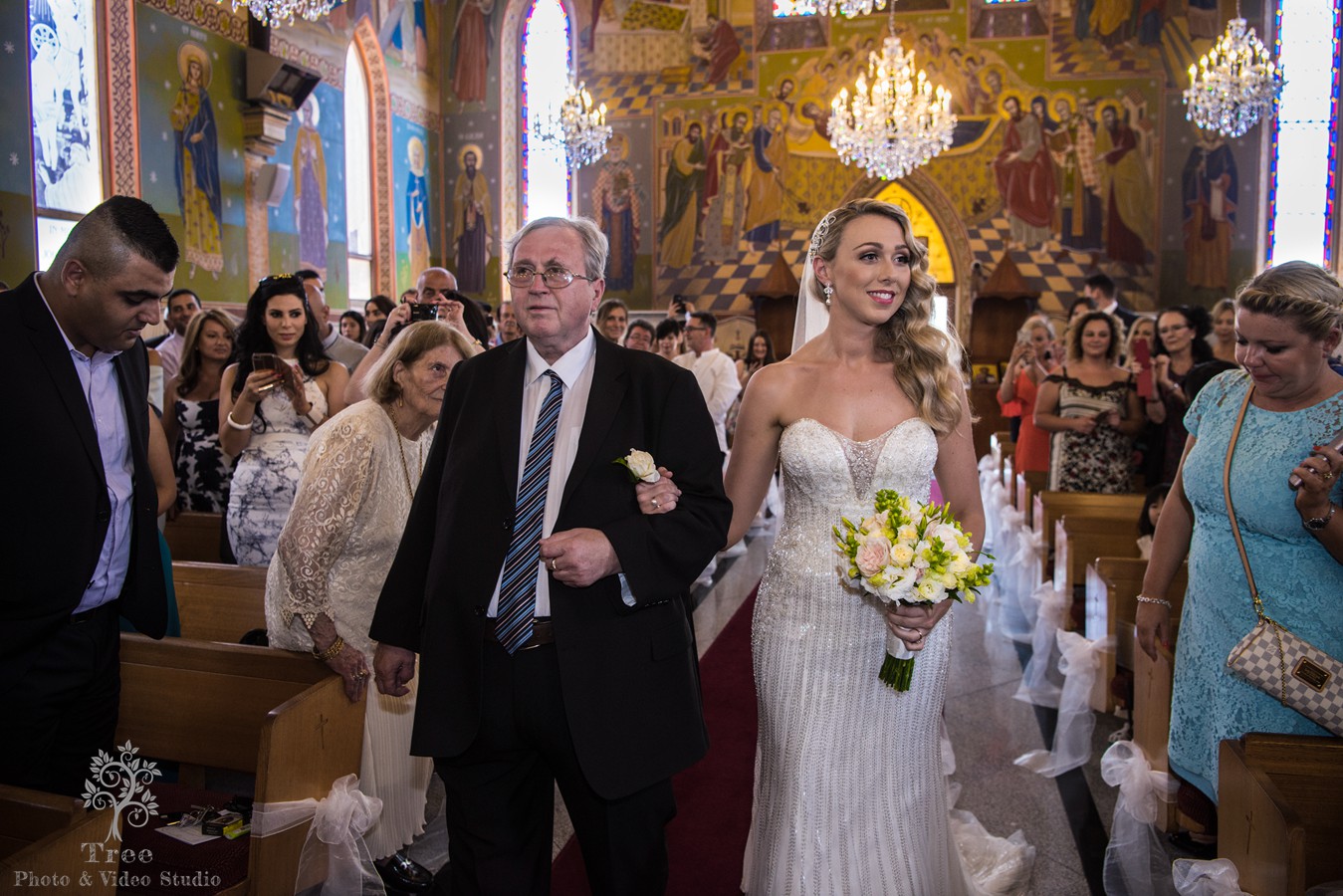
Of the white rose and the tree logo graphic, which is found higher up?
the white rose

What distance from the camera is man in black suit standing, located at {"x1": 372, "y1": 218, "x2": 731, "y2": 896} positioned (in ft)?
7.32

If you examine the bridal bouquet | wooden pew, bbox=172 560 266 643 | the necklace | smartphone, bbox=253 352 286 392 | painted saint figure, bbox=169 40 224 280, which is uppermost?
painted saint figure, bbox=169 40 224 280

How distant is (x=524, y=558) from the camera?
226 cm

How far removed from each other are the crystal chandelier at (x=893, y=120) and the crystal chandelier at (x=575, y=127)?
3.87m

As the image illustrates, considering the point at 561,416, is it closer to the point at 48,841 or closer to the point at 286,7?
the point at 48,841

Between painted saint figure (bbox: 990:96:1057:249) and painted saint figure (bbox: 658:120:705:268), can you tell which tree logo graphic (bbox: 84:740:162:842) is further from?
painted saint figure (bbox: 990:96:1057:249)

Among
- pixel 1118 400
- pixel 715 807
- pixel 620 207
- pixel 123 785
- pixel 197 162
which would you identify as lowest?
pixel 715 807

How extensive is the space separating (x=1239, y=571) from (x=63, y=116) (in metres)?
11.0

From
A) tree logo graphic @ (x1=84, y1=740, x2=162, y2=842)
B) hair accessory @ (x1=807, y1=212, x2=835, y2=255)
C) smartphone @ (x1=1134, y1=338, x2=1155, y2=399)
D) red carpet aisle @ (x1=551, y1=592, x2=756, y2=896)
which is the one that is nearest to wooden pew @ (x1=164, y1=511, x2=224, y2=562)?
tree logo graphic @ (x1=84, y1=740, x2=162, y2=842)

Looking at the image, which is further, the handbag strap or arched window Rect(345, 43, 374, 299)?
arched window Rect(345, 43, 374, 299)

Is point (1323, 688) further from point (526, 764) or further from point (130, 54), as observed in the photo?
point (130, 54)

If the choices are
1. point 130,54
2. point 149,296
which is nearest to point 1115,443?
point 149,296

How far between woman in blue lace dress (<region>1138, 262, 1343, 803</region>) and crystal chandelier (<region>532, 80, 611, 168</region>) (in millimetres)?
13718

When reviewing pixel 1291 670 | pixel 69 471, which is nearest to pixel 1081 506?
pixel 1291 670
